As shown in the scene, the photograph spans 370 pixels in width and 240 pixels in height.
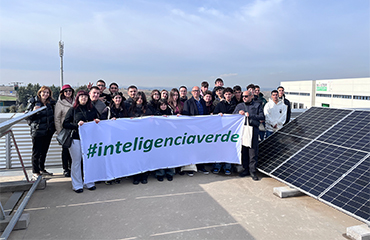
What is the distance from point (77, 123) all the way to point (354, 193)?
15.2 ft

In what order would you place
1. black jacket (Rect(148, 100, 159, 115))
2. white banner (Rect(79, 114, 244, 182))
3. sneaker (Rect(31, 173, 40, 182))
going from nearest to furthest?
white banner (Rect(79, 114, 244, 182)) < sneaker (Rect(31, 173, 40, 182)) < black jacket (Rect(148, 100, 159, 115))

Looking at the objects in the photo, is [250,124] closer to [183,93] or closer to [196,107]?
[196,107]

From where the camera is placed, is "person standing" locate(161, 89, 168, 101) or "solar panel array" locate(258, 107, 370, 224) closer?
"solar panel array" locate(258, 107, 370, 224)

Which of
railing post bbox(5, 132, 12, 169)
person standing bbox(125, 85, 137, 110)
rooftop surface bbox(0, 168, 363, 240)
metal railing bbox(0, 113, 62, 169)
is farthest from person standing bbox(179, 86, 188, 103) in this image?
railing post bbox(5, 132, 12, 169)

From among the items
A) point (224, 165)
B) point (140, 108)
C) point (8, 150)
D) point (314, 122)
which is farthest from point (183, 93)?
point (8, 150)

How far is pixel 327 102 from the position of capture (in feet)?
202

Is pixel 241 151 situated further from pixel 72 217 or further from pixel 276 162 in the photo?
pixel 72 217

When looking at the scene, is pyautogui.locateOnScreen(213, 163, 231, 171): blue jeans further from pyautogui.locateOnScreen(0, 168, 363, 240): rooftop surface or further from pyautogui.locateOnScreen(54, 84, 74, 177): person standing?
pyautogui.locateOnScreen(54, 84, 74, 177): person standing

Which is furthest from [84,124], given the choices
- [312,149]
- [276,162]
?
[312,149]

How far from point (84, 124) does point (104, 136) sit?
0.44 metres

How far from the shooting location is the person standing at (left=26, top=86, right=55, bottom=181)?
504cm

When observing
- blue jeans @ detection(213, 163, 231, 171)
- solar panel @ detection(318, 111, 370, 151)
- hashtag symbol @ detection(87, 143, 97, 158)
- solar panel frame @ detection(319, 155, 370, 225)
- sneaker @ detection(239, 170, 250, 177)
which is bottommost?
sneaker @ detection(239, 170, 250, 177)

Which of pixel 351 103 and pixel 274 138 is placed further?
pixel 351 103

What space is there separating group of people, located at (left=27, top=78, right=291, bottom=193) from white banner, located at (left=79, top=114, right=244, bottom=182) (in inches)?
7.3
